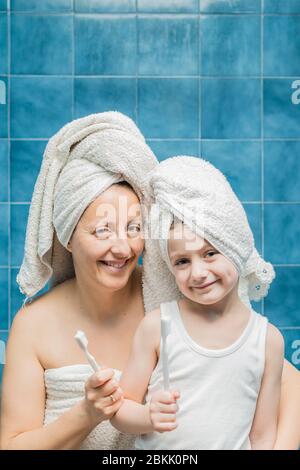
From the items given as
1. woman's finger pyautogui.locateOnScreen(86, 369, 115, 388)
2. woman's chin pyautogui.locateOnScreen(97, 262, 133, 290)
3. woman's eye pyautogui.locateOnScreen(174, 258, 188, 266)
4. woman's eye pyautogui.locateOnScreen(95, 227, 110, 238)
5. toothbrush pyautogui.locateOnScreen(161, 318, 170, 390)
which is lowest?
woman's finger pyautogui.locateOnScreen(86, 369, 115, 388)

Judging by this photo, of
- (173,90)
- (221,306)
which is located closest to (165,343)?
(221,306)

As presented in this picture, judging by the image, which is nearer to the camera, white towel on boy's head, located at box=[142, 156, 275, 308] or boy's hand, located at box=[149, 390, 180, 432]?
boy's hand, located at box=[149, 390, 180, 432]

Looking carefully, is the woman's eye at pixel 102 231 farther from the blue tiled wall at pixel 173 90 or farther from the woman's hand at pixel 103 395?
the blue tiled wall at pixel 173 90

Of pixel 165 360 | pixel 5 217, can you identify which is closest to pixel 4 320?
pixel 5 217

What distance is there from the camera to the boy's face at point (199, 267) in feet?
3.22

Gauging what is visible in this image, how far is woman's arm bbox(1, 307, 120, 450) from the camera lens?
1.02 meters

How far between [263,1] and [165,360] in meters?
1.77

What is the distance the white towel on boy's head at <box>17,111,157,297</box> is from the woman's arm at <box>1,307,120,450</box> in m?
0.09

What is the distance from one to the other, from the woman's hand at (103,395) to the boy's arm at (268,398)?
0.74 ft

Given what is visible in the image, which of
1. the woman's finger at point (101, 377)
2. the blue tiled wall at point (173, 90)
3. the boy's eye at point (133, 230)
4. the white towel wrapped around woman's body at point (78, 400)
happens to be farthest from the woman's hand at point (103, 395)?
the blue tiled wall at point (173, 90)

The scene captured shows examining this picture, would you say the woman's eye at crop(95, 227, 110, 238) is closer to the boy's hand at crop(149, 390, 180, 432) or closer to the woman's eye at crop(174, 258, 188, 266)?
the woman's eye at crop(174, 258, 188, 266)

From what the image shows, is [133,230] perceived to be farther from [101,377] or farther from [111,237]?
[101,377]

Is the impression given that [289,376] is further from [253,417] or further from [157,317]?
[157,317]

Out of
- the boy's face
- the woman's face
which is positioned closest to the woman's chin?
the woman's face
